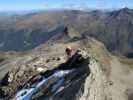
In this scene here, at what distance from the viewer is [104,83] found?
41625 mm

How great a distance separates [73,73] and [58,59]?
1692 centimetres

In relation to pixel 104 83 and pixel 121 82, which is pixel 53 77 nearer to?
pixel 104 83

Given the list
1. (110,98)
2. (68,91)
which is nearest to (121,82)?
(110,98)

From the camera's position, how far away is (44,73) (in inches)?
1917

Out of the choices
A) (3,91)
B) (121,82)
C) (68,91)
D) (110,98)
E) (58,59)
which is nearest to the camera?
(68,91)

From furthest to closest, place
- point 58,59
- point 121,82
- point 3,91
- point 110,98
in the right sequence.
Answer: point 58,59 < point 121,82 < point 3,91 < point 110,98

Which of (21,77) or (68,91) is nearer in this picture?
(68,91)

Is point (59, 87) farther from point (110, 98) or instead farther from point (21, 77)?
point (21, 77)

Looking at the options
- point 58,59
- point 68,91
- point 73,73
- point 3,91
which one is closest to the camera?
point 68,91

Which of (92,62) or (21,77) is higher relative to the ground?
(92,62)

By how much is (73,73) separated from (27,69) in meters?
12.6

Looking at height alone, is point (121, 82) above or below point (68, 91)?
below

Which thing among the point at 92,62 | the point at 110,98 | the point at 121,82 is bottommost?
the point at 121,82

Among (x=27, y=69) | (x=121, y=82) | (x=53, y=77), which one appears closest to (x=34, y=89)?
(x=53, y=77)
